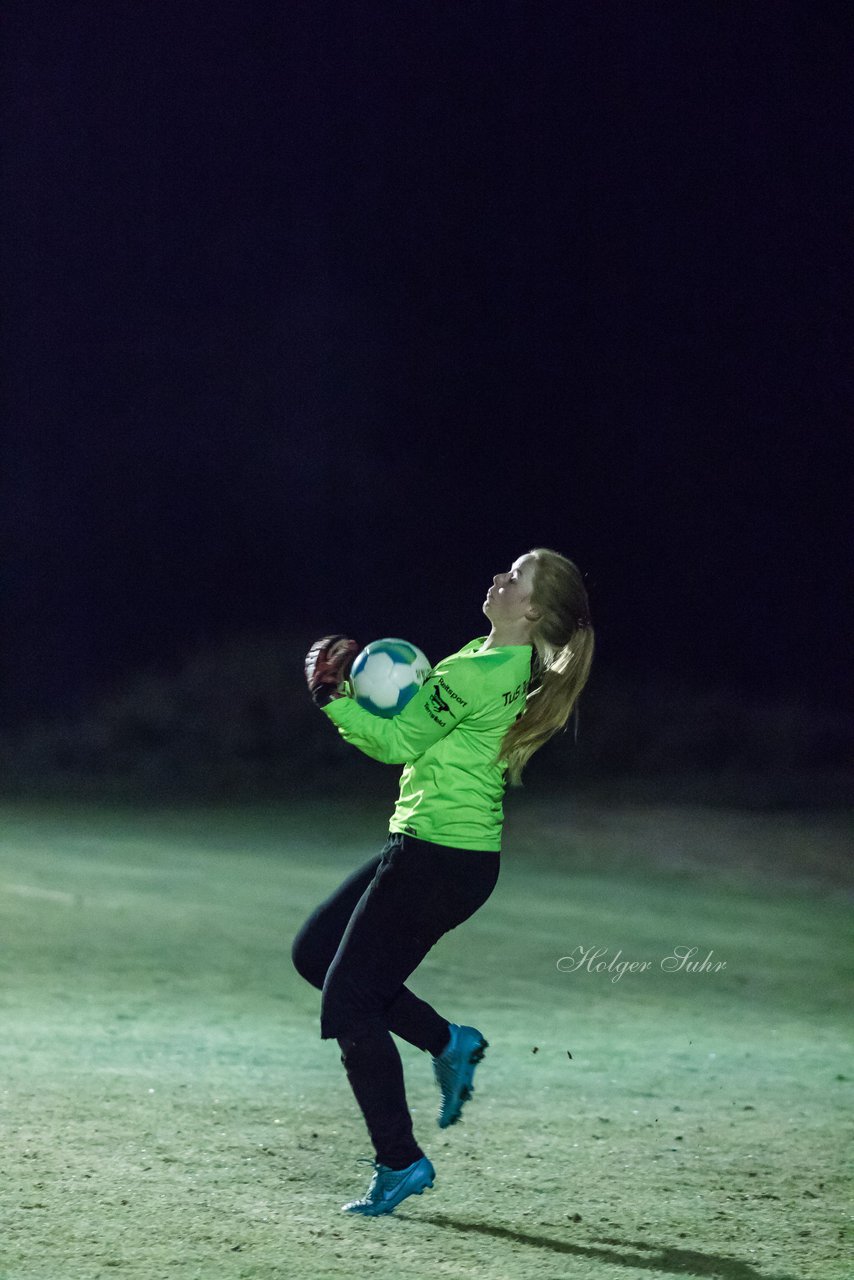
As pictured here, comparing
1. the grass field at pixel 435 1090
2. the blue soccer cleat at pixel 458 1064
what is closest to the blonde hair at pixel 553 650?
the blue soccer cleat at pixel 458 1064

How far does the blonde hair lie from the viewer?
4957 mm

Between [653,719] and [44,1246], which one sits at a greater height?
[44,1246]

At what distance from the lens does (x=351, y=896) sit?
502cm

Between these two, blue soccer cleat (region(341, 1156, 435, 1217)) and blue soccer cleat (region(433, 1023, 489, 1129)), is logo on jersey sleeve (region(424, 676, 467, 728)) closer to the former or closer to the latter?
blue soccer cleat (region(433, 1023, 489, 1129))

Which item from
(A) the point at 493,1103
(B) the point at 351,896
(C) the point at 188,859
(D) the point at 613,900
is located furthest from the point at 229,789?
(B) the point at 351,896

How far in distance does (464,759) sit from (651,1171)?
68.6 inches

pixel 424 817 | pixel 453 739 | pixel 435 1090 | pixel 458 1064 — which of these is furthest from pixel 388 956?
pixel 435 1090

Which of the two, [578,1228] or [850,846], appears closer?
[578,1228]

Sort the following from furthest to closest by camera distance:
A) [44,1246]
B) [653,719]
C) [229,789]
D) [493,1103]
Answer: [653,719]
[229,789]
[493,1103]
[44,1246]

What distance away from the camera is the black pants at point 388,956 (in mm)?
4766

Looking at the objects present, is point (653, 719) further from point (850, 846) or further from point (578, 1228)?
point (578, 1228)

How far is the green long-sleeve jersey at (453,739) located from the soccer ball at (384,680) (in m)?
0.10

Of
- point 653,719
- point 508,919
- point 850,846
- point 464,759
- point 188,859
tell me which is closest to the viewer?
point 464,759

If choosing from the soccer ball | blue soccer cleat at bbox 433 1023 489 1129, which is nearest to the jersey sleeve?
the soccer ball
